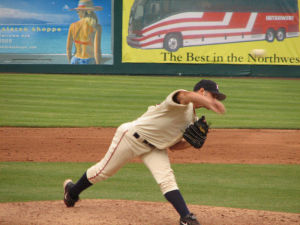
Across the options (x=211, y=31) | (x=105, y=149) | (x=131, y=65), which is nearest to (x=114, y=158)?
(x=105, y=149)

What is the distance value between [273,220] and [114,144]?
66.8 inches

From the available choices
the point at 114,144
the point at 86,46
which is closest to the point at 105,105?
the point at 86,46

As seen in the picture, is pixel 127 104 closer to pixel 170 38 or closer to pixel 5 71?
pixel 170 38

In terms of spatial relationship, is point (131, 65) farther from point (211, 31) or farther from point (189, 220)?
point (189, 220)

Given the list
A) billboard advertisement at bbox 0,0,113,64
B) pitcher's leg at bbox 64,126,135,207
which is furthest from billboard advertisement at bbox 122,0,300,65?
pitcher's leg at bbox 64,126,135,207

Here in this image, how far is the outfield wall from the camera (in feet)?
68.0

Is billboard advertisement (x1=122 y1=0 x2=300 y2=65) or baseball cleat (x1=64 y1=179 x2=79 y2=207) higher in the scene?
billboard advertisement (x1=122 y1=0 x2=300 y2=65)

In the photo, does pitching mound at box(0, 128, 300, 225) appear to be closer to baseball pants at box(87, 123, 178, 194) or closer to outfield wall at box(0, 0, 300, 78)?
baseball pants at box(87, 123, 178, 194)

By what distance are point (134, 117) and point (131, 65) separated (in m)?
8.74

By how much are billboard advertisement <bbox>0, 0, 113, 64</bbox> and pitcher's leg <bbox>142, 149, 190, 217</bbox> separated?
16.3 metres

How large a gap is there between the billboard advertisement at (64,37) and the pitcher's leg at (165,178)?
53.4 ft

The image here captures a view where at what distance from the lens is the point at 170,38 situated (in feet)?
68.4

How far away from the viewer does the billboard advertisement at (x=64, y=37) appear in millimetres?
20828

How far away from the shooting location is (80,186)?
17.0ft
